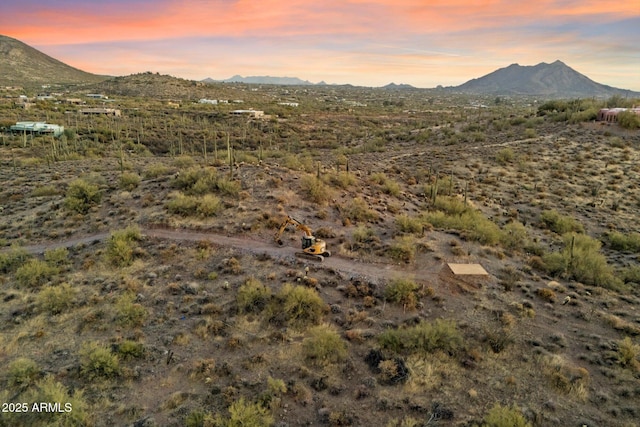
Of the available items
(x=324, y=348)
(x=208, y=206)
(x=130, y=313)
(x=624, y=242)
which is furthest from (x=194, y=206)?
(x=624, y=242)

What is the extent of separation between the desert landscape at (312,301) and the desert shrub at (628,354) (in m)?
0.05

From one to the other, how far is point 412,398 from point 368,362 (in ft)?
6.43

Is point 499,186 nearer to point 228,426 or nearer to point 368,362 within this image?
point 368,362

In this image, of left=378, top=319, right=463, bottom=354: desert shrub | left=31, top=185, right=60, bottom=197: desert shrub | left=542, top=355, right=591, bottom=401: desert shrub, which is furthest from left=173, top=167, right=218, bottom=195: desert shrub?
left=542, top=355, right=591, bottom=401: desert shrub

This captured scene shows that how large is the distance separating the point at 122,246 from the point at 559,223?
2660cm

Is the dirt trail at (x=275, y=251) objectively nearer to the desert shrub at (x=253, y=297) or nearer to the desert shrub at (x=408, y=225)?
the desert shrub at (x=253, y=297)

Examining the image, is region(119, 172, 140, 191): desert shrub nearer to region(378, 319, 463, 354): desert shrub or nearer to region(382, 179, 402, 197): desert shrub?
region(382, 179, 402, 197): desert shrub

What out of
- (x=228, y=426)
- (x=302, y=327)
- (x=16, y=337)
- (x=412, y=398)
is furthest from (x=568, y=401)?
(x=16, y=337)

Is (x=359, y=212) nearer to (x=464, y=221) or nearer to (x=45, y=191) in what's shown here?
(x=464, y=221)

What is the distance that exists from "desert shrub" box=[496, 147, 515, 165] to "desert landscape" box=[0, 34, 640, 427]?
744 centimetres

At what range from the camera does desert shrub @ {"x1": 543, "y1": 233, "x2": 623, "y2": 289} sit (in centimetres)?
1909

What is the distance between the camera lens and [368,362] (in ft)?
44.6

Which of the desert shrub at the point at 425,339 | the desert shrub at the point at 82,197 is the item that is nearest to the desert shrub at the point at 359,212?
the desert shrub at the point at 425,339

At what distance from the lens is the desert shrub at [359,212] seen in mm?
25172
